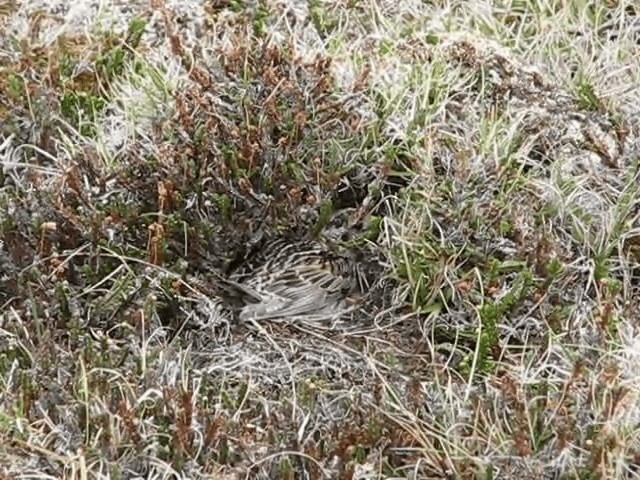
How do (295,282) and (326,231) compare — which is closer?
(295,282)

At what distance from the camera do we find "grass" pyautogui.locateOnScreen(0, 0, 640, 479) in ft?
11.2

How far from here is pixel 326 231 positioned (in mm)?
4270

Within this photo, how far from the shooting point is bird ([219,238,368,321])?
4.09m

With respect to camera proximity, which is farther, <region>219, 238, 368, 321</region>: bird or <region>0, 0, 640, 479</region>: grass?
<region>219, 238, 368, 321</region>: bird

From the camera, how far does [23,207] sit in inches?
162

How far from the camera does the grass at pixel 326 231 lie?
3.41 m

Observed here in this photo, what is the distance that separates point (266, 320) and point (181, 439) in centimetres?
83

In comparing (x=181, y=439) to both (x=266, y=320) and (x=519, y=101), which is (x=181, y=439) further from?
(x=519, y=101)

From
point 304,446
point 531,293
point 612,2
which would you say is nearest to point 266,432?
point 304,446

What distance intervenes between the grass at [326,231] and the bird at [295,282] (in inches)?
2.6

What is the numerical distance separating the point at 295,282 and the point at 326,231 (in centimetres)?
25

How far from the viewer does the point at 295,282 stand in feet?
13.6

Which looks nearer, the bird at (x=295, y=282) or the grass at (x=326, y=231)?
the grass at (x=326, y=231)

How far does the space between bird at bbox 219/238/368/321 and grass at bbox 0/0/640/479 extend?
2.6 inches
